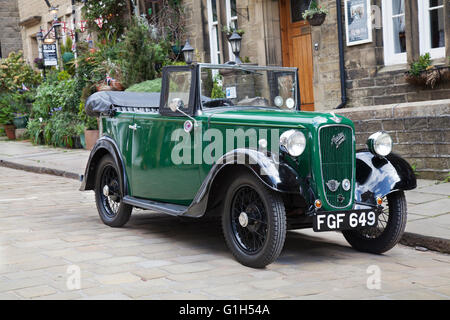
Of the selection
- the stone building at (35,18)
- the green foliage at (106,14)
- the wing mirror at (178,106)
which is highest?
the stone building at (35,18)

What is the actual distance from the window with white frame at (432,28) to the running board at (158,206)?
6.69m

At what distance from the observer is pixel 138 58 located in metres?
15.2

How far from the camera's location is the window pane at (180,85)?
19.3 feet

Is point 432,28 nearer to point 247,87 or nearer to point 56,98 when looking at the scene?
point 247,87

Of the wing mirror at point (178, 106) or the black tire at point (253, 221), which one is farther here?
the wing mirror at point (178, 106)

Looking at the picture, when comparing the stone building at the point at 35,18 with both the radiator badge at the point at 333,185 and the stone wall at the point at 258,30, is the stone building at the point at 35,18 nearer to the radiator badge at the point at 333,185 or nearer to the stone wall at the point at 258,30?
the stone wall at the point at 258,30

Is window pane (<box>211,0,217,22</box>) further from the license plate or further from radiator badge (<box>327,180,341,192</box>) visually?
the license plate

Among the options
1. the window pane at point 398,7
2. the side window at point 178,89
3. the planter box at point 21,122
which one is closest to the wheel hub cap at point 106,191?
the side window at point 178,89

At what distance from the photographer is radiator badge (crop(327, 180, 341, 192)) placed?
5020mm

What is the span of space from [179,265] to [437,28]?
7731 millimetres

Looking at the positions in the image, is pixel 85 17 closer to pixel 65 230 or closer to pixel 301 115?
pixel 65 230

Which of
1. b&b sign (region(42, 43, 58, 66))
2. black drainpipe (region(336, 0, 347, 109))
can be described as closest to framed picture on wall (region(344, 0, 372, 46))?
black drainpipe (region(336, 0, 347, 109))

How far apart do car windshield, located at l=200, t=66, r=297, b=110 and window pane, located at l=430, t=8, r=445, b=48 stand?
5.40 meters

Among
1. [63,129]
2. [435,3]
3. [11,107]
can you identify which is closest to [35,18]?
[11,107]
